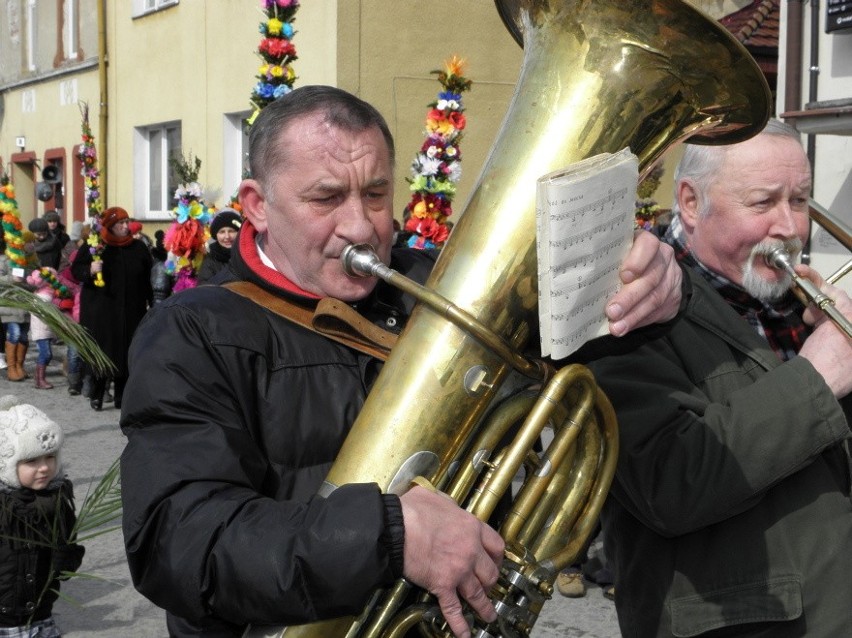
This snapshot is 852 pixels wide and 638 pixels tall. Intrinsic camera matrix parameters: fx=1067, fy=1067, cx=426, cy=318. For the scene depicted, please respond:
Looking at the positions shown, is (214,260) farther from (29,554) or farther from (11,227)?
(11,227)

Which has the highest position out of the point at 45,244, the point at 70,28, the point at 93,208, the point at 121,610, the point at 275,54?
the point at 70,28

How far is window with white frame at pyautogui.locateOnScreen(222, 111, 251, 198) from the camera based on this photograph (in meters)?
13.1

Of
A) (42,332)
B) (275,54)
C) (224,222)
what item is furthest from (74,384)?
(275,54)

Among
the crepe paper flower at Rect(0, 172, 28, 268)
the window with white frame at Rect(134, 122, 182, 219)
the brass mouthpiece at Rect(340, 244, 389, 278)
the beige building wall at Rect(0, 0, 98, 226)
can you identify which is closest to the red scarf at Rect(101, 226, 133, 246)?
the crepe paper flower at Rect(0, 172, 28, 268)

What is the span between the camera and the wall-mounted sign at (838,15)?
7785mm

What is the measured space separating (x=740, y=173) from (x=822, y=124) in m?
5.59

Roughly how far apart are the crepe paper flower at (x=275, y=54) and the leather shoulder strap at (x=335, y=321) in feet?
17.4

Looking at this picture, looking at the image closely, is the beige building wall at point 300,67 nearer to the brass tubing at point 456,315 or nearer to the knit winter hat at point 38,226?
the knit winter hat at point 38,226

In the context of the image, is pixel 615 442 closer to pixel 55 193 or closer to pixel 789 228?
pixel 789 228

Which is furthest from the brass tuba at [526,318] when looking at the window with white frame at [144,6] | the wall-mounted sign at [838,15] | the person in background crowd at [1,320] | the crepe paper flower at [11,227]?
the window with white frame at [144,6]

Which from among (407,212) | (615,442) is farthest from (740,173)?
(407,212)

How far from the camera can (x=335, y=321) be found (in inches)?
69.6

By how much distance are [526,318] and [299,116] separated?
519mm

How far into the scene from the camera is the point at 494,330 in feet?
5.24
